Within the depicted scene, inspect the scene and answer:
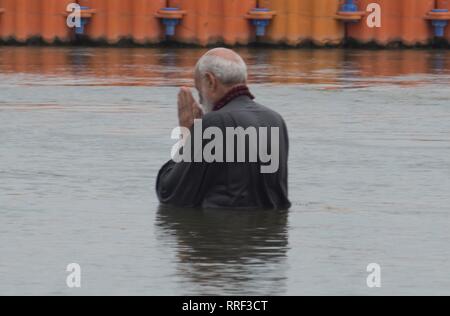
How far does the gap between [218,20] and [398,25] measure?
2775 millimetres

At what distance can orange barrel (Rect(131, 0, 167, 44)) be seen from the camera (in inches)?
1121

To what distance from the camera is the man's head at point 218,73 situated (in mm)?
11367

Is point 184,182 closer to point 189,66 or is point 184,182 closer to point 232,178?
point 232,178

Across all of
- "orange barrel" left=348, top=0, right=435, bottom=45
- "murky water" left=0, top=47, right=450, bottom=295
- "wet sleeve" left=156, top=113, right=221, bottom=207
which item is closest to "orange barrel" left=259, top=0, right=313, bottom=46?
"orange barrel" left=348, top=0, right=435, bottom=45

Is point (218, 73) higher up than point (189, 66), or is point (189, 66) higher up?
point (218, 73)

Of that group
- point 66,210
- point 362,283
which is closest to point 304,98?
point 66,210

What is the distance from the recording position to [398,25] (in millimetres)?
28422

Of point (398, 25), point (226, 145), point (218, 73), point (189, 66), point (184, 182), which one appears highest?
point (218, 73)

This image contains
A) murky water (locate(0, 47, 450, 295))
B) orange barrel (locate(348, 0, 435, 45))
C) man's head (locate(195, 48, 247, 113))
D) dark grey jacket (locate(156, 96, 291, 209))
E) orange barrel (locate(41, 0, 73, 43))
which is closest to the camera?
murky water (locate(0, 47, 450, 295))

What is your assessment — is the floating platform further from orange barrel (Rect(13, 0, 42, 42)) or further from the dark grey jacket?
the dark grey jacket

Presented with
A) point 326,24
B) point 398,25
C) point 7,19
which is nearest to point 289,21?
point 326,24

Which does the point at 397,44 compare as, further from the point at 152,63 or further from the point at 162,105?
the point at 162,105

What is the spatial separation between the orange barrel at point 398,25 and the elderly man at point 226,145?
16.6 m

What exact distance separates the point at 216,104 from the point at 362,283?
1.98 meters
